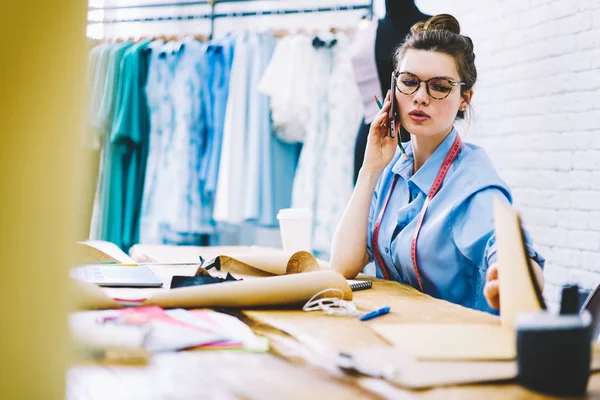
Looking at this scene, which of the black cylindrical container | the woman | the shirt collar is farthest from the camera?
the shirt collar

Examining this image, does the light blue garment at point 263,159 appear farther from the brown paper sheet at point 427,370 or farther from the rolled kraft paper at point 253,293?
the brown paper sheet at point 427,370

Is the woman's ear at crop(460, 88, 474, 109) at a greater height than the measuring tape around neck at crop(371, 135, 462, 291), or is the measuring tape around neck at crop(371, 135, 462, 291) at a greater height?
the woman's ear at crop(460, 88, 474, 109)

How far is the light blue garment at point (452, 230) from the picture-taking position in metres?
1.47

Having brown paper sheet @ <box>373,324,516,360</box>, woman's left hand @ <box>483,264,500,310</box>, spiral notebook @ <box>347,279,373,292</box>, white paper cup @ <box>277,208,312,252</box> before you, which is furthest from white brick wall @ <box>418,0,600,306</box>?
brown paper sheet @ <box>373,324,516,360</box>

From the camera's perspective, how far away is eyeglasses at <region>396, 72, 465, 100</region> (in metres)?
1.69

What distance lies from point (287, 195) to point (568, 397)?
2923mm

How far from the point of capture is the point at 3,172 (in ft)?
1.86

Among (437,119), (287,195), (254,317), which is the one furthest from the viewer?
(287,195)

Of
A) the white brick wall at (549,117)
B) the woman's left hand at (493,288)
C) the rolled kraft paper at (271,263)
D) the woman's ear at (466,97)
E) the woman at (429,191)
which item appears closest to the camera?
the woman's left hand at (493,288)

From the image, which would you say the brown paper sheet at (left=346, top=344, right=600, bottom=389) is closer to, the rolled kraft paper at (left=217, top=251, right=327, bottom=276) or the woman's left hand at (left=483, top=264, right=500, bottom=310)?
the woman's left hand at (left=483, top=264, right=500, bottom=310)

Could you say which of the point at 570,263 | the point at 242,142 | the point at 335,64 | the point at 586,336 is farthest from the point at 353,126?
the point at 586,336

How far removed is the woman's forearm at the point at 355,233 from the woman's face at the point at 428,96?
193 millimetres

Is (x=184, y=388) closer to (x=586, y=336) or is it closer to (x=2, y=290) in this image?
(x=2, y=290)

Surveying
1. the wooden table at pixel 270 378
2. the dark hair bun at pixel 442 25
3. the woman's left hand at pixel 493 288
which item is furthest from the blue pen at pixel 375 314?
the dark hair bun at pixel 442 25
